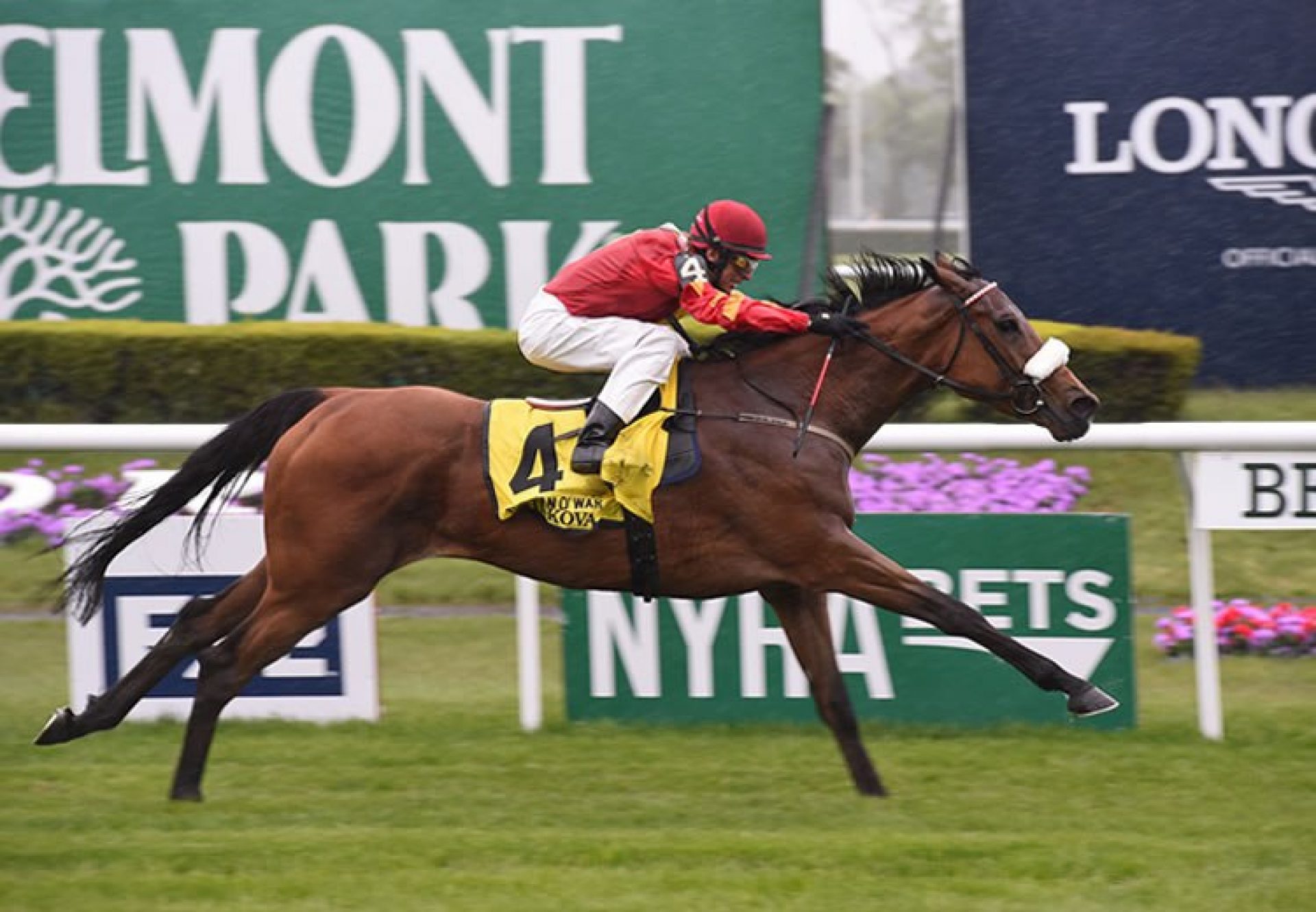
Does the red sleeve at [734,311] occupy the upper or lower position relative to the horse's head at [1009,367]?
upper

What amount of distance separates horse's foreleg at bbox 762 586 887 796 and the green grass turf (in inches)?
4.3

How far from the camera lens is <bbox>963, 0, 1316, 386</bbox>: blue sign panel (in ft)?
36.4

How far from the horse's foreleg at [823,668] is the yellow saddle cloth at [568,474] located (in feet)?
1.70

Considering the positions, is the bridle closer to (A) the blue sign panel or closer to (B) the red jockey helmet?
(B) the red jockey helmet

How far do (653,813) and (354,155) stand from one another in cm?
638

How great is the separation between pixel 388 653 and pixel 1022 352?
3.13 m

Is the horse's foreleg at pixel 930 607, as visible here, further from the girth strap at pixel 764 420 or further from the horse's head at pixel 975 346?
the horse's head at pixel 975 346

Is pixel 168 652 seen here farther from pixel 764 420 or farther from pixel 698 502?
pixel 764 420

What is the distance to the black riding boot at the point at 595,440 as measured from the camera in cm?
565

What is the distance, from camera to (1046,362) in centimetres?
583

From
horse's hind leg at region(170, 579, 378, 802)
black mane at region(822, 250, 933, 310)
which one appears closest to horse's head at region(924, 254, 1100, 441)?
black mane at region(822, 250, 933, 310)

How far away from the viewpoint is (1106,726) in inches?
259

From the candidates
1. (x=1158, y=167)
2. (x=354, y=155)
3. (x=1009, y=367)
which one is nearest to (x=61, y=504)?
(x=354, y=155)

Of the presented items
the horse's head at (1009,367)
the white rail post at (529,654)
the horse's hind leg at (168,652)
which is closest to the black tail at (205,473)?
the horse's hind leg at (168,652)
